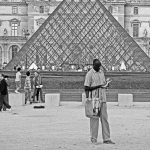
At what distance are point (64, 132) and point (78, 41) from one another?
34566 millimetres

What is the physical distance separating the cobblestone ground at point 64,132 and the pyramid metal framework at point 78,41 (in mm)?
27177

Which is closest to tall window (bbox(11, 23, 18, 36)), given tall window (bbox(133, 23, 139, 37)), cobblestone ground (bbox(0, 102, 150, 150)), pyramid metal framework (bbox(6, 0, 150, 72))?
tall window (bbox(133, 23, 139, 37))

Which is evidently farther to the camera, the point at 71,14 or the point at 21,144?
the point at 71,14

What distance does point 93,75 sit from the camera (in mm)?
14898

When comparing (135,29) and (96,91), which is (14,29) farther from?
(96,91)

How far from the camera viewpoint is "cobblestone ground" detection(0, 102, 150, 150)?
46.4ft

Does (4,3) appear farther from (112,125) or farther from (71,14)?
(112,125)

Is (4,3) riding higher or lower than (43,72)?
higher

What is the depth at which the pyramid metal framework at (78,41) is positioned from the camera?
165ft

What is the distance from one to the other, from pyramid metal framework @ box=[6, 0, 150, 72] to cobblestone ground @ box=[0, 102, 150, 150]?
27.2 meters

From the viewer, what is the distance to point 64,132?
16766 millimetres

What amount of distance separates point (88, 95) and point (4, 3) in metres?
86.6

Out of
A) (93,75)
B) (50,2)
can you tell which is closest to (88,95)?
(93,75)

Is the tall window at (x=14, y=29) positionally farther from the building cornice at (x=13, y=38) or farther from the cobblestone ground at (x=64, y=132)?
the cobblestone ground at (x=64, y=132)
